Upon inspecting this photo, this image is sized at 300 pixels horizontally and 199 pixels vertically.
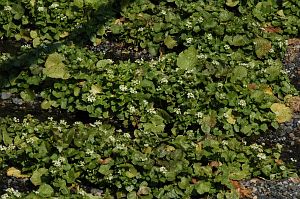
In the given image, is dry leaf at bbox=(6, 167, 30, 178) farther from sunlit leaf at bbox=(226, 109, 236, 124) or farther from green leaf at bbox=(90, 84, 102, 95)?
sunlit leaf at bbox=(226, 109, 236, 124)

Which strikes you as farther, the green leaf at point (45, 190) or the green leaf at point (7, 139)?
the green leaf at point (7, 139)

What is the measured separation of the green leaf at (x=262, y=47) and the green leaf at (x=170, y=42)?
0.71 meters

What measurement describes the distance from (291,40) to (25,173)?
302 cm

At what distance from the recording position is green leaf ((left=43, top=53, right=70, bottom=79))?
6250mm

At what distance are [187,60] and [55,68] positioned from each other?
1047 mm

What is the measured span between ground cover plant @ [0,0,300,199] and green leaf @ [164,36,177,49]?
0.01 meters

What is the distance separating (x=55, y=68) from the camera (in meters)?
6.31

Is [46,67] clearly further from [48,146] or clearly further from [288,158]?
[288,158]

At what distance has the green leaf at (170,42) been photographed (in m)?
7.01

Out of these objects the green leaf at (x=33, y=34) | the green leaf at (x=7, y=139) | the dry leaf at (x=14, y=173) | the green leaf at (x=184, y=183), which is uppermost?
the green leaf at (x=184, y=183)

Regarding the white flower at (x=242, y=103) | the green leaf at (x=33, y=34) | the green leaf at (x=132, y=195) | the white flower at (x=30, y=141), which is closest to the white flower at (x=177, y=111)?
the white flower at (x=242, y=103)

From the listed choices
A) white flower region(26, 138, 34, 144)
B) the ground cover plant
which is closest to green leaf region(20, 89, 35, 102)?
the ground cover plant

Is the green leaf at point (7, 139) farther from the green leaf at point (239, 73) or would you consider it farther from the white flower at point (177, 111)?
the green leaf at point (239, 73)

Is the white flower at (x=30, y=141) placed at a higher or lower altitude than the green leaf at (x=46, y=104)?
higher
